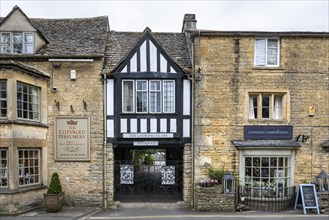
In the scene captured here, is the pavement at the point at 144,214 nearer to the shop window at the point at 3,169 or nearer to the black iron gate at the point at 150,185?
the black iron gate at the point at 150,185

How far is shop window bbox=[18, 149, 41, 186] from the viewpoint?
12094 mm

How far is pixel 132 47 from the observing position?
13.4m

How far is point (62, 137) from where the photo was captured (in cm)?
1312

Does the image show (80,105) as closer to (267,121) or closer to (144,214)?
(144,214)

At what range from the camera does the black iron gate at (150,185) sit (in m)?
14.0

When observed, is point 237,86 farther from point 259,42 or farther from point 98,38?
point 98,38

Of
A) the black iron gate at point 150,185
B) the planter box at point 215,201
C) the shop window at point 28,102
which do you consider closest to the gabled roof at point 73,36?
the shop window at point 28,102

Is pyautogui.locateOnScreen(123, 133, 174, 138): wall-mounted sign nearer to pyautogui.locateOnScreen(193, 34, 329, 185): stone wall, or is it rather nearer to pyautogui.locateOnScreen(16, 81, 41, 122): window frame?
pyautogui.locateOnScreen(193, 34, 329, 185): stone wall

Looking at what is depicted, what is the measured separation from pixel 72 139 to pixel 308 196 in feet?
33.3

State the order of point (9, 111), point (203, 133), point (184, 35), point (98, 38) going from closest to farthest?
point (9, 111) → point (203, 133) → point (98, 38) → point (184, 35)

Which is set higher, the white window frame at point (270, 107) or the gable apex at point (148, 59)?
the gable apex at point (148, 59)

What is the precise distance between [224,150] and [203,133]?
1.18 m

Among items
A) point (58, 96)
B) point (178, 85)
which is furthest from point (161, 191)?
point (58, 96)

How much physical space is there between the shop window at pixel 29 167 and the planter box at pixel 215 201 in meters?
6.91
